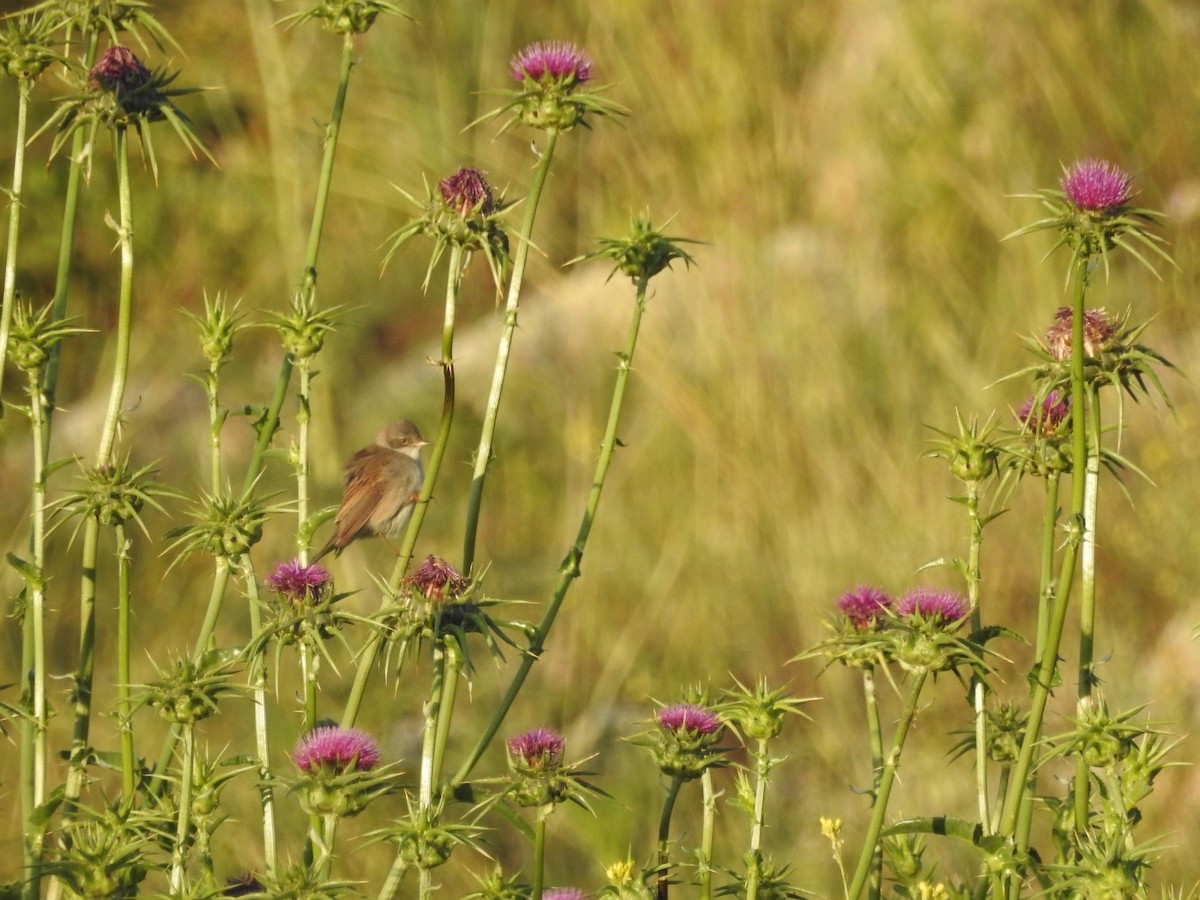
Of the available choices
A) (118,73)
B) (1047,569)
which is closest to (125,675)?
(118,73)

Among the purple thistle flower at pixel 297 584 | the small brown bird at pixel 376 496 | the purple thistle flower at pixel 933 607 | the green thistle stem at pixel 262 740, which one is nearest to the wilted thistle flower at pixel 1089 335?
the purple thistle flower at pixel 933 607

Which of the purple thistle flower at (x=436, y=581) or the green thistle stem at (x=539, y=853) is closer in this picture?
the green thistle stem at (x=539, y=853)

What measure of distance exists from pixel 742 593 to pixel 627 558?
2.27ft

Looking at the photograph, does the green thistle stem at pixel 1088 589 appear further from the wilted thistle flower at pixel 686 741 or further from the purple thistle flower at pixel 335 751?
the purple thistle flower at pixel 335 751

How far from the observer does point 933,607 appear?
2.57 meters

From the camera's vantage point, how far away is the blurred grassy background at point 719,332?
6285mm

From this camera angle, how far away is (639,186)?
25.0 ft

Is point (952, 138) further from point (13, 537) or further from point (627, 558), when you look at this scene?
point (13, 537)

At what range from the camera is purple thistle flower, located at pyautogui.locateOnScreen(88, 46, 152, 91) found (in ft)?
9.61

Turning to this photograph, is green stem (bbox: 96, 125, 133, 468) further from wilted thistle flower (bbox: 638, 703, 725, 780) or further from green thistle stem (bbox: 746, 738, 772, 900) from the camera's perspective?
green thistle stem (bbox: 746, 738, 772, 900)

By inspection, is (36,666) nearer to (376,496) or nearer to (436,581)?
(436,581)

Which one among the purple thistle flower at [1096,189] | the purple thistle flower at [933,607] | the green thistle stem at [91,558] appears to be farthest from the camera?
the green thistle stem at [91,558]

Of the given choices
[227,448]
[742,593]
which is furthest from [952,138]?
[227,448]

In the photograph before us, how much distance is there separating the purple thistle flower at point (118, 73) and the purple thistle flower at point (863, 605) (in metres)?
1.75
